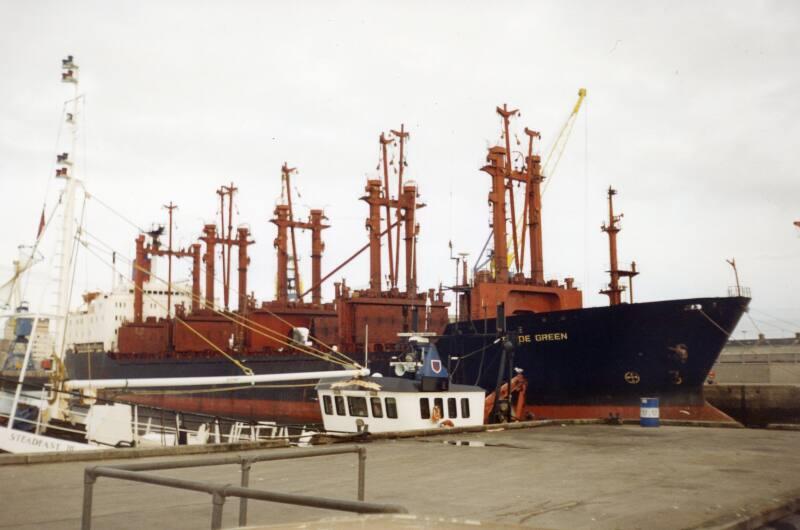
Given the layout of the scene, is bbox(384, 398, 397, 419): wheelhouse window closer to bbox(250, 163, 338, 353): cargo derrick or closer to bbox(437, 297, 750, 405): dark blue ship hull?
bbox(437, 297, 750, 405): dark blue ship hull

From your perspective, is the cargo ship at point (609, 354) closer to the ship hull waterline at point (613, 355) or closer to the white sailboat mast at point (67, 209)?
the ship hull waterline at point (613, 355)

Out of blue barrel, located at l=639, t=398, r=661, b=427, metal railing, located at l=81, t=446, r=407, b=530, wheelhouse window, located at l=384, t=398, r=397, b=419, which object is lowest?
blue barrel, located at l=639, t=398, r=661, b=427

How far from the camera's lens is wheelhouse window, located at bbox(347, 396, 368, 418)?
72.4 ft

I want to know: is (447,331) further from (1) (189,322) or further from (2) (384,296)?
(1) (189,322)

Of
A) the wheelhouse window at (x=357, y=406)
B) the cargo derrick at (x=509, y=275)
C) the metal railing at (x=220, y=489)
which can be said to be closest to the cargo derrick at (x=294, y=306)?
the cargo derrick at (x=509, y=275)

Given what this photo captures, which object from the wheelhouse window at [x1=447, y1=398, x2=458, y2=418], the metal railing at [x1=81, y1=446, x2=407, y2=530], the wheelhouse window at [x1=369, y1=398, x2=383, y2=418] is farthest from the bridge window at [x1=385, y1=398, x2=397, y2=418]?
the metal railing at [x1=81, y1=446, x2=407, y2=530]

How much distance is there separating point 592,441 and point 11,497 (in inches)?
→ 534

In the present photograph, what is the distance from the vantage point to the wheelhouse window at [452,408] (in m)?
22.1

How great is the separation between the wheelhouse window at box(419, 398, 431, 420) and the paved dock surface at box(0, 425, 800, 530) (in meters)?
4.10

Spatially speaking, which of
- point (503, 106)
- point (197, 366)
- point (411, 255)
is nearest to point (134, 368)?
point (197, 366)

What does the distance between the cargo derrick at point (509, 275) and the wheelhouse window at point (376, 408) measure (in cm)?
1117

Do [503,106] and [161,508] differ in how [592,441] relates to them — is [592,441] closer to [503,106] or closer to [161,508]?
[161,508]

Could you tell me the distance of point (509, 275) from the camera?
37188mm

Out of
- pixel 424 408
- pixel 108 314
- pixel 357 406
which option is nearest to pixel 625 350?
pixel 424 408
